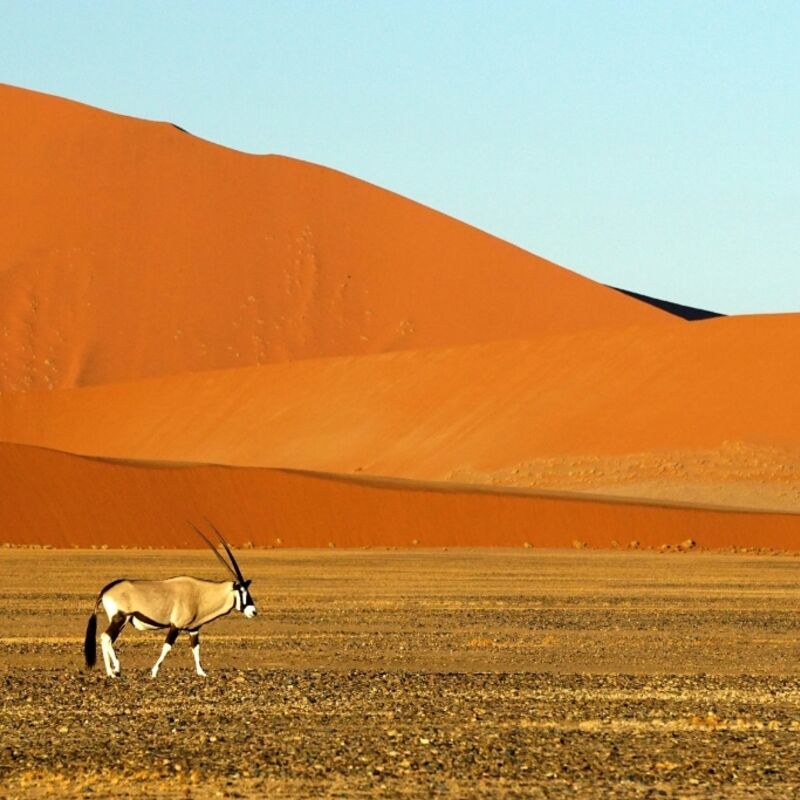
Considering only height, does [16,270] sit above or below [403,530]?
above

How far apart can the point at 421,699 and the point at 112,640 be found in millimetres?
2468

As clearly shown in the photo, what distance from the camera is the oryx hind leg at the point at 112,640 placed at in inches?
549

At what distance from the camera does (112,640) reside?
46.6 ft

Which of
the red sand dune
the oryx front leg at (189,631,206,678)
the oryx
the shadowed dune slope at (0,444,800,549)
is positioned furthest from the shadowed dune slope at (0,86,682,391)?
the oryx

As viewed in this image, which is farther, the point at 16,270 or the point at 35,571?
the point at 16,270

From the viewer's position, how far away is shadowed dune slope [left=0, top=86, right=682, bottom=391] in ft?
272

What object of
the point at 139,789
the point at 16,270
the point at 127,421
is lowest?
the point at 139,789

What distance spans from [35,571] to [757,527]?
18.1m

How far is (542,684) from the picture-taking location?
1459 centimetres

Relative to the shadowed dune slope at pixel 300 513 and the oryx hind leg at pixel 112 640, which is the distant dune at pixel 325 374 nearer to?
the shadowed dune slope at pixel 300 513

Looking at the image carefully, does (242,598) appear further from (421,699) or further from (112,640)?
(421,699)

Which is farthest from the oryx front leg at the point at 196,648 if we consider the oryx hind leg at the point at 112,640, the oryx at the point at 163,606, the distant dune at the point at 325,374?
the distant dune at the point at 325,374

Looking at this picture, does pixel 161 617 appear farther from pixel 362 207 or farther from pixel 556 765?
pixel 362 207

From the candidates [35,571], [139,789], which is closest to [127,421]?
[35,571]
